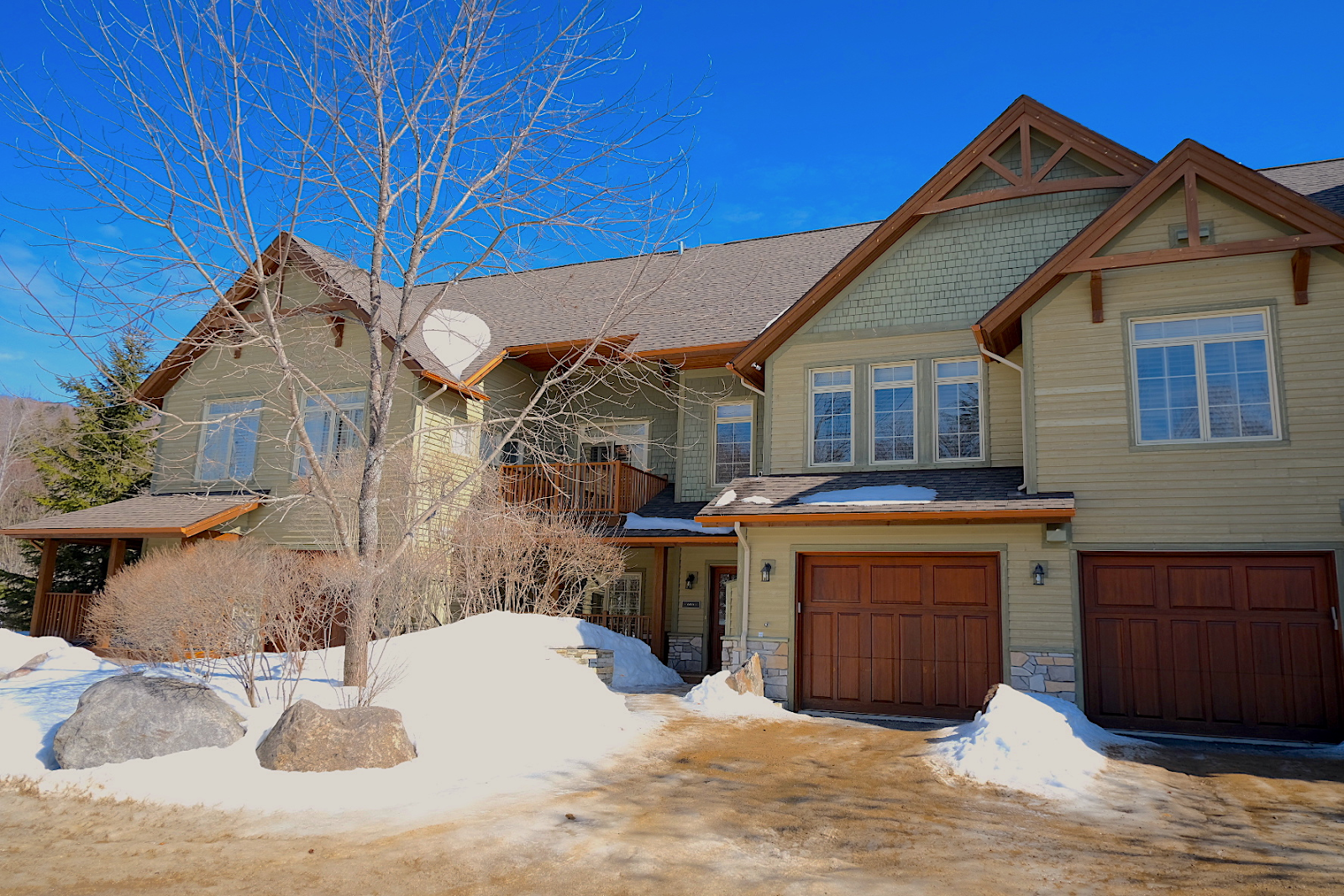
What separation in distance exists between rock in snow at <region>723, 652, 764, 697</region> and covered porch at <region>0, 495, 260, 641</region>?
932 cm

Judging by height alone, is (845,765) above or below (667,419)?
below

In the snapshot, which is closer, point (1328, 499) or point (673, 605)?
point (1328, 499)

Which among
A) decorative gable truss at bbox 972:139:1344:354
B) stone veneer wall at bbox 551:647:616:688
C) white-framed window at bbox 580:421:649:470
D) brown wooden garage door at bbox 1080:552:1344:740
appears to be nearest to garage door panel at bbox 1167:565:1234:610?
brown wooden garage door at bbox 1080:552:1344:740

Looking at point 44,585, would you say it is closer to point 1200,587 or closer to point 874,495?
point 874,495

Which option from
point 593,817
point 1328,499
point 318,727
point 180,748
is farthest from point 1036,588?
point 180,748

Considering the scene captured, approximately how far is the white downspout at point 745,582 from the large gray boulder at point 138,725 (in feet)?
20.9

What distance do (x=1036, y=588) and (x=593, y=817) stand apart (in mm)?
6710

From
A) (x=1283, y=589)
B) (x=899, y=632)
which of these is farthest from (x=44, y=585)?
(x=1283, y=589)

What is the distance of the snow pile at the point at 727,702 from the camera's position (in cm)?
1066

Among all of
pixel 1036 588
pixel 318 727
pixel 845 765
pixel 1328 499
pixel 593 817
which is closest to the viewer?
pixel 593 817

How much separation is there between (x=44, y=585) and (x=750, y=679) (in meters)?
14.5

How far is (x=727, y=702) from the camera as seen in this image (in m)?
10.8

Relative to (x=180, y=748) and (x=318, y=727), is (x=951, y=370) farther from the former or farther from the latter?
(x=180, y=748)

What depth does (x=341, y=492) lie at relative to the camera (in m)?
13.4
